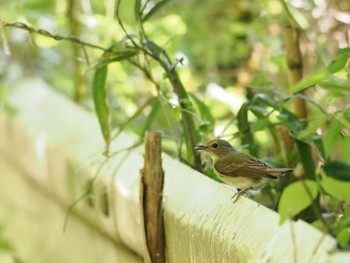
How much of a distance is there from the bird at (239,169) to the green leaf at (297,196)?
48 centimetres

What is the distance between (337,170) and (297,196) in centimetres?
32

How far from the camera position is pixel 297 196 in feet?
3.97

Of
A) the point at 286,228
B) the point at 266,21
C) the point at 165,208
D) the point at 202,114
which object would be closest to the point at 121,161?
the point at 202,114

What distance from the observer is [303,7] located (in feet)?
10.3

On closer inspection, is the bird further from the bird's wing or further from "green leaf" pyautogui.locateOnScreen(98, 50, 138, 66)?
"green leaf" pyautogui.locateOnScreen(98, 50, 138, 66)

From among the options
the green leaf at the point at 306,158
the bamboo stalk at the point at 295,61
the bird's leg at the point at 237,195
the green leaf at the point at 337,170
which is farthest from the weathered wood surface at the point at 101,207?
the bamboo stalk at the point at 295,61

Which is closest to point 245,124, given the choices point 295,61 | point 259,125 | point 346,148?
point 259,125

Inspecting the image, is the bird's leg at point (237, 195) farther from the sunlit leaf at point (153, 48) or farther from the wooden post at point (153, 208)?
the sunlit leaf at point (153, 48)

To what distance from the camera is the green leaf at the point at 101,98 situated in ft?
7.32

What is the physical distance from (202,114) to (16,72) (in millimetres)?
1966

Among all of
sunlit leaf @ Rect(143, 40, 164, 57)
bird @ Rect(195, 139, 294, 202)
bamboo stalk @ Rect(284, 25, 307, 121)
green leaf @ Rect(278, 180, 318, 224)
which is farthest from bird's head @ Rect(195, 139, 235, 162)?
green leaf @ Rect(278, 180, 318, 224)

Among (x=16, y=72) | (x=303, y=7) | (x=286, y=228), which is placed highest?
(x=303, y=7)

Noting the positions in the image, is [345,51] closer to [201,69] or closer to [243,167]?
[243,167]

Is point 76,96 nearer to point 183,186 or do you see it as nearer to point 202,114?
point 202,114
